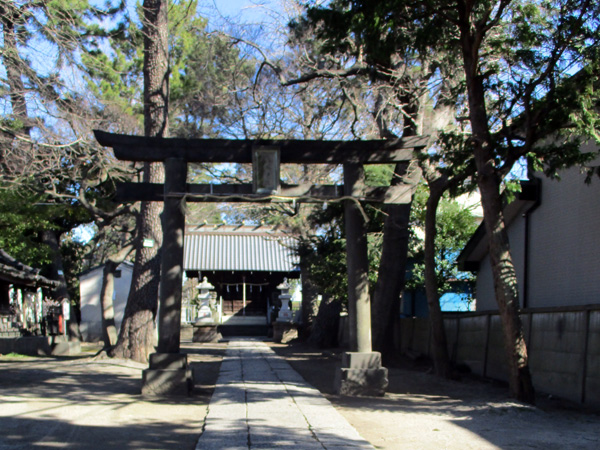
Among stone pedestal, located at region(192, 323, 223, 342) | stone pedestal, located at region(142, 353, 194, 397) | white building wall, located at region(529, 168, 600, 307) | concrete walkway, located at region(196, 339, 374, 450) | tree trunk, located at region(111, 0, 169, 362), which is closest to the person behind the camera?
concrete walkway, located at region(196, 339, 374, 450)

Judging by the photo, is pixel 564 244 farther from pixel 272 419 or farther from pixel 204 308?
pixel 204 308

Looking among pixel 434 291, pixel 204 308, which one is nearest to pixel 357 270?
pixel 434 291

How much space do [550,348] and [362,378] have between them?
322cm

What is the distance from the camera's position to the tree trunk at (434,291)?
513 inches

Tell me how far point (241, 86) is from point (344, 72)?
5.09 m

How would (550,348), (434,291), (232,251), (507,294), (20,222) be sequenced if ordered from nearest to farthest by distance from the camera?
(507,294)
(550,348)
(434,291)
(20,222)
(232,251)

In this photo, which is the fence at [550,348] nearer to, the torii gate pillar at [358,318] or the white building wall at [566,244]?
the white building wall at [566,244]

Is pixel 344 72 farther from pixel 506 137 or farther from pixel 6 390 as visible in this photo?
pixel 6 390

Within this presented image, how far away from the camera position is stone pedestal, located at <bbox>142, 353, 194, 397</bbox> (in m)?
10.1

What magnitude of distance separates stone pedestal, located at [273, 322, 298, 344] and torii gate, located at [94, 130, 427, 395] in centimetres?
1751

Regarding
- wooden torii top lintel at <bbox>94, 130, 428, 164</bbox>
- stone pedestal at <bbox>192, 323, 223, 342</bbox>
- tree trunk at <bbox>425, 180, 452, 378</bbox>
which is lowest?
stone pedestal at <bbox>192, 323, 223, 342</bbox>

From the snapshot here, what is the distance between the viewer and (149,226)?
16.0m

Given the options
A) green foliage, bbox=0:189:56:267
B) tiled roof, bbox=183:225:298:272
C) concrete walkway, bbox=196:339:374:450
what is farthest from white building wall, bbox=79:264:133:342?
concrete walkway, bbox=196:339:374:450

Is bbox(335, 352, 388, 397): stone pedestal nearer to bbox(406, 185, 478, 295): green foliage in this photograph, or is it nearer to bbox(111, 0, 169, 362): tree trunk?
bbox(111, 0, 169, 362): tree trunk
